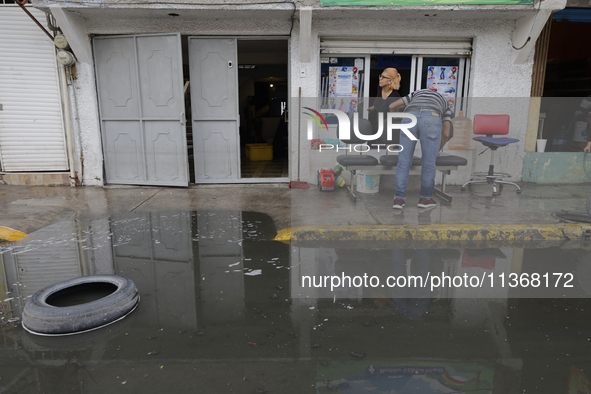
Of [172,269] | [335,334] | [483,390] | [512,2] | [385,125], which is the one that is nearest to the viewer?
[483,390]

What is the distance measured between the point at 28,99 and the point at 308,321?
7.62 m

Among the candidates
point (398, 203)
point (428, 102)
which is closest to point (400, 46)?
point (428, 102)

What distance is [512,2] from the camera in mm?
6707

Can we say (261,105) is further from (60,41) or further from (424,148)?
(424,148)

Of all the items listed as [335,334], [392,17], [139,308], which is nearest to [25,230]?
[139,308]

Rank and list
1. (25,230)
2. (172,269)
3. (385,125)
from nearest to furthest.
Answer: (172,269), (25,230), (385,125)

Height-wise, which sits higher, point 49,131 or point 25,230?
point 49,131

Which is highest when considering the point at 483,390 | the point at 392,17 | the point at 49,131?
the point at 392,17

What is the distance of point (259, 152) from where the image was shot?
12023 millimetres

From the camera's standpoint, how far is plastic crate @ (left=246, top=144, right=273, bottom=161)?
11.9 metres

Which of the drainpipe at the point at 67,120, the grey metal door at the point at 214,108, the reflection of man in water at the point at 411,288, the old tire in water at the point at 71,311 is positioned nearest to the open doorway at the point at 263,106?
the grey metal door at the point at 214,108

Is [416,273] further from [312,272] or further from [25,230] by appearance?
[25,230]

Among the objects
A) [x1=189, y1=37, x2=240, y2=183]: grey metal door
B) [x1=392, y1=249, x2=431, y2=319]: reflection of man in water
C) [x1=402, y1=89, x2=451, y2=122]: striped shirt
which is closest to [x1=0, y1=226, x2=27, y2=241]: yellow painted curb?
[x1=189, y1=37, x2=240, y2=183]: grey metal door

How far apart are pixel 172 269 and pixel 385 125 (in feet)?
15.4
